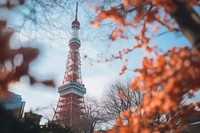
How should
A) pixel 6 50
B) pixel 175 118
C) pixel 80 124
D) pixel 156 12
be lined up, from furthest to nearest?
pixel 80 124, pixel 175 118, pixel 156 12, pixel 6 50

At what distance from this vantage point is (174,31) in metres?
3.22

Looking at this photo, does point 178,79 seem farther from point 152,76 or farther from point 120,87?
point 120,87

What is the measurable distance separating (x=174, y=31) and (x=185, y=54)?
83 centimetres

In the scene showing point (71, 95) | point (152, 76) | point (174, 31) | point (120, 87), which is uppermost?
point (71, 95)

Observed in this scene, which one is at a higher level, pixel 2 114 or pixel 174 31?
pixel 174 31

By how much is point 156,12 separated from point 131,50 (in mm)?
730

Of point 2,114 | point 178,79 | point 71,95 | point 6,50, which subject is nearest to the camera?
point 6,50

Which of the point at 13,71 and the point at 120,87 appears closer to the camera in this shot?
the point at 13,71

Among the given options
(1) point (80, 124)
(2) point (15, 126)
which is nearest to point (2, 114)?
(2) point (15, 126)

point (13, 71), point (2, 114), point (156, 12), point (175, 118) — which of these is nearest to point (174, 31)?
point (156, 12)

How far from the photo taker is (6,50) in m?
2.21

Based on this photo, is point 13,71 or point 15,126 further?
point 15,126

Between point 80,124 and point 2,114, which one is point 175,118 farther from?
point 80,124

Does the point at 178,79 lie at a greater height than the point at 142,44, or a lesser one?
lesser
